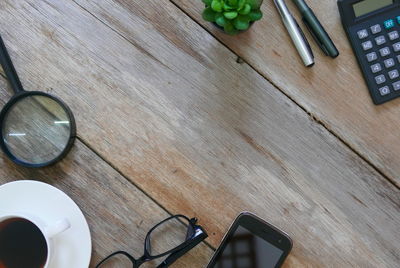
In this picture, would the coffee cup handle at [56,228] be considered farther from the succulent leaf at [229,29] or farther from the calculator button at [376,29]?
the calculator button at [376,29]

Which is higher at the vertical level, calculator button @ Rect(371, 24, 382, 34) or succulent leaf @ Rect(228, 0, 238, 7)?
succulent leaf @ Rect(228, 0, 238, 7)

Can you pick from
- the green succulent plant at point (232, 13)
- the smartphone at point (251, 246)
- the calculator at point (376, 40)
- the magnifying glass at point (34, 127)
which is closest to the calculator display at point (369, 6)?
the calculator at point (376, 40)

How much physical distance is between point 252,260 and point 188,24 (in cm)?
34

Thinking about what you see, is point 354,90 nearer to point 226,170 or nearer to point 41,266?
point 226,170

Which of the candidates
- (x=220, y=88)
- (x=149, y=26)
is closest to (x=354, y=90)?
(x=220, y=88)

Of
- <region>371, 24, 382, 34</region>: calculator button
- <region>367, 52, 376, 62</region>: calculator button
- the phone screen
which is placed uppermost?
<region>371, 24, 382, 34</region>: calculator button

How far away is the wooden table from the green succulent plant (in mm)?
65

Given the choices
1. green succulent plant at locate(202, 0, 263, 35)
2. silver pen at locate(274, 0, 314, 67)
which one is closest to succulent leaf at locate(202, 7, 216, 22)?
green succulent plant at locate(202, 0, 263, 35)

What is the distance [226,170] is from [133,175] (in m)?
0.13

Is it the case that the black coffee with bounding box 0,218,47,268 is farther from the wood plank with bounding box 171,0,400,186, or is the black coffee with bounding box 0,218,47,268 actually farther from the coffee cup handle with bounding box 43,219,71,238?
the wood plank with bounding box 171,0,400,186

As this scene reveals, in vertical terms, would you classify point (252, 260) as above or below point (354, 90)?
below


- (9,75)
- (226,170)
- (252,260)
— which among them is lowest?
(252,260)

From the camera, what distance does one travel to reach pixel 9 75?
68 centimetres

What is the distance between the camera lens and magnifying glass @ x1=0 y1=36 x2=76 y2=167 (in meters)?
0.68
